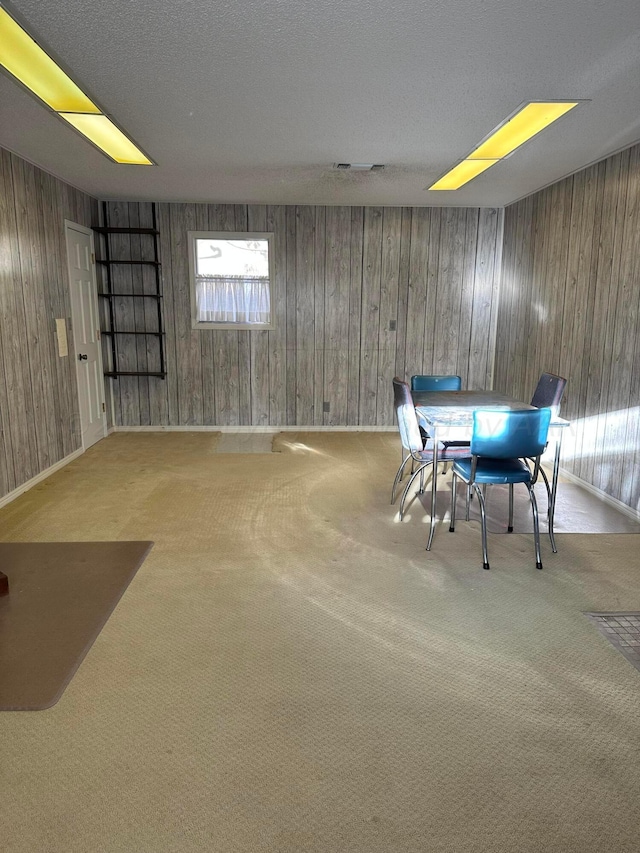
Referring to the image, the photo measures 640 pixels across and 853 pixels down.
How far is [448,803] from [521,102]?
A: 3.30 meters

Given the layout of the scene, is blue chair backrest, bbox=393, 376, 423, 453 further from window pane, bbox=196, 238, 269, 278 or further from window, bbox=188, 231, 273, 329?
window pane, bbox=196, 238, 269, 278

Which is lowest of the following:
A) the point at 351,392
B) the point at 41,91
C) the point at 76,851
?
the point at 76,851

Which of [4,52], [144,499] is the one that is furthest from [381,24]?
[144,499]

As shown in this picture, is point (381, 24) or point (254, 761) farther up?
point (381, 24)

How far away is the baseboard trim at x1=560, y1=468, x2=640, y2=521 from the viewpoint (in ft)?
13.3

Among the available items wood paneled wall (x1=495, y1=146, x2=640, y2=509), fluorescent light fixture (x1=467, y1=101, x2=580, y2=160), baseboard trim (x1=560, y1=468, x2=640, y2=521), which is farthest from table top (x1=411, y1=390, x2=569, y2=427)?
fluorescent light fixture (x1=467, y1=101, x2=580, y2=160)

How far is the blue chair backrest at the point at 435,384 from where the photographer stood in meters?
4.91

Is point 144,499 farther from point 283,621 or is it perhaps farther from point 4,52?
point 4,52

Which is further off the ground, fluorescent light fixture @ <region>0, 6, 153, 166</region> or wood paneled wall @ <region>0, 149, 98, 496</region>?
fluorescent light fixture @ <region>0, 6, 153, 166</region>

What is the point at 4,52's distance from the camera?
2.61 m

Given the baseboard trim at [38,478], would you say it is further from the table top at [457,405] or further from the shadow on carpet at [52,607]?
the table top at [457,405]

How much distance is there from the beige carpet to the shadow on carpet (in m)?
0.08

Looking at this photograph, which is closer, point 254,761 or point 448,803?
point 448,803

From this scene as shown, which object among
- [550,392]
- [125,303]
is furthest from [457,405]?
[125,303]
